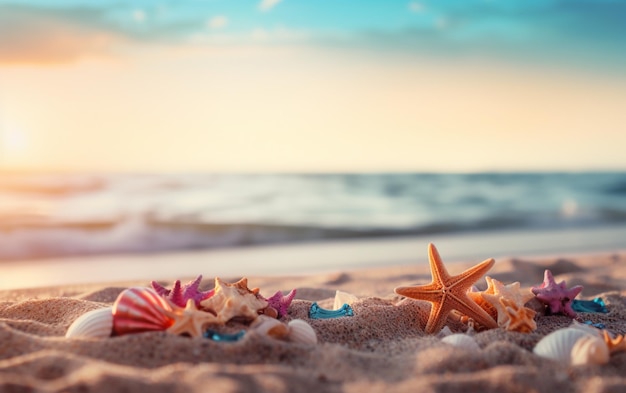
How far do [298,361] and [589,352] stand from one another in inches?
47.6

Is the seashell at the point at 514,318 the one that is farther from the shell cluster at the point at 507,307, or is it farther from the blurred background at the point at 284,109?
the blurred background at the point at 284,109

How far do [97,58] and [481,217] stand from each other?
839cm

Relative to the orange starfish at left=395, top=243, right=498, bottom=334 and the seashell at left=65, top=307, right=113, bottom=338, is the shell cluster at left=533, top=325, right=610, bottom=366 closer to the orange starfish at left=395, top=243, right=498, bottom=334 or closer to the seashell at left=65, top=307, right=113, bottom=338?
the orange starfish at left=395, top=243, right=498, bottom=334

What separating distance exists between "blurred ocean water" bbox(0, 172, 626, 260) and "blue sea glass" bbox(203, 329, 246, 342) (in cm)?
624

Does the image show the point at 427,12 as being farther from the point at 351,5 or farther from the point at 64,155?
the point at 64,155

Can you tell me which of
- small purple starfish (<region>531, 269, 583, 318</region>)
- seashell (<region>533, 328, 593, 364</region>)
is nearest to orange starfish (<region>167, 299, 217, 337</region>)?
seashell (<region>533, 328, 593, 364</region>)

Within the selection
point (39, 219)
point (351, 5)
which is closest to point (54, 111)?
point (39, 219)

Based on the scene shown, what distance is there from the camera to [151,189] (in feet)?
48.3

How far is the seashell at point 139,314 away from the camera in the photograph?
2697 millimetres

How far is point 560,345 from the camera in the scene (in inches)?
Answer: 102

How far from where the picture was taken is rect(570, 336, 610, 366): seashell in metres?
2.53

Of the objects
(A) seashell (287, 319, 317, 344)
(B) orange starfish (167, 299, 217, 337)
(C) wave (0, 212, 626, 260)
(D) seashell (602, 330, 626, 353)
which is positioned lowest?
(C) wave (0, 212, 626, 260)

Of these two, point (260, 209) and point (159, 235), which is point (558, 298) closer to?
point (159, 235)

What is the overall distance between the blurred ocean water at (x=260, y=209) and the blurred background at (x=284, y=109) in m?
0.08
